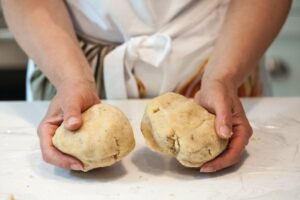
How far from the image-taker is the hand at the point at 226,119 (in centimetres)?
66

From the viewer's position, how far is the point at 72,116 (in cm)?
66

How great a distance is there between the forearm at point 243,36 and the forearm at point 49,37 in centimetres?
23

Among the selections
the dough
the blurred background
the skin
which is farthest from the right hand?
the blurred background

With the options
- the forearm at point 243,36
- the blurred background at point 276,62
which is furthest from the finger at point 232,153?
the blurred background at point 276,62

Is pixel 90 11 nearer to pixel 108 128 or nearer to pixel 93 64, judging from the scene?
pixel 93 64

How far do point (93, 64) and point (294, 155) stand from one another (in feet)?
1.41

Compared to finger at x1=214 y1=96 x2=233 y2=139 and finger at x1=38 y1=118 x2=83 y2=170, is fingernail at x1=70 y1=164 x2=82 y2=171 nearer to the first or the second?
finger at x1=38 y1=118 x2=83 y2=170

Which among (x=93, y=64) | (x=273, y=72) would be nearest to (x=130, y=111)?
(x=93, y=64)

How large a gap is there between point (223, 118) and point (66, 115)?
0.22m

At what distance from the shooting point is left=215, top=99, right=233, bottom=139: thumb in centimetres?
65

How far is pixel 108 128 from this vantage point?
0.64m

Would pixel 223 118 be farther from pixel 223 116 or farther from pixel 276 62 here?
pixel 276 62

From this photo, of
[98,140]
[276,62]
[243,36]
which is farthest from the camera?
[276,62]

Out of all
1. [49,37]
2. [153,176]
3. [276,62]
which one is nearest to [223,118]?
[153,176]
